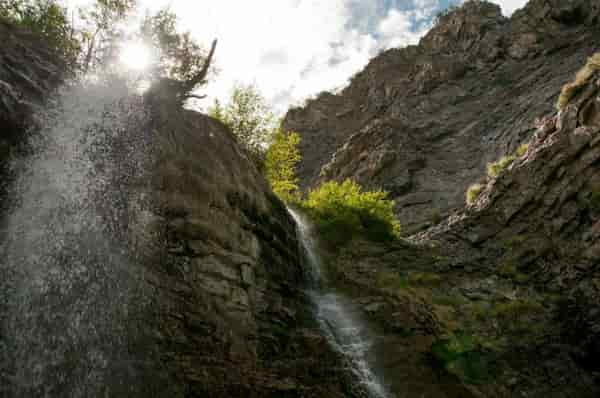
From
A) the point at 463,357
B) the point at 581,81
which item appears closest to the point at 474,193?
the point at 581,81

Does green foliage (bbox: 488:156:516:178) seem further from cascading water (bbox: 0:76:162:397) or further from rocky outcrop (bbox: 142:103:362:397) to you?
cascading water (bbox: 0:76:162:397)

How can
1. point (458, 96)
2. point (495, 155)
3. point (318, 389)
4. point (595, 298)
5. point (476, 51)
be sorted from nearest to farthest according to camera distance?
point (318, 389)
point (595, 298)
point (495, 155)
point (458, 96)
point (476, 51)

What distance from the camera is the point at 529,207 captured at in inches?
580

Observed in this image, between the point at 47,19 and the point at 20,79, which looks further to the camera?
the point at 47,19

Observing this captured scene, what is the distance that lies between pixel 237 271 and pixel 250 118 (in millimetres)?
18620

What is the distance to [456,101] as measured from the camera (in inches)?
1649

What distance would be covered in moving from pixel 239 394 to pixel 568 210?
43.4 ft

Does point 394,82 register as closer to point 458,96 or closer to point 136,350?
point 458,96

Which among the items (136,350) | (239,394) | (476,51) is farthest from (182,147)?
(476,51)

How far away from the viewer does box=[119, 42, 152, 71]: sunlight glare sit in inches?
705

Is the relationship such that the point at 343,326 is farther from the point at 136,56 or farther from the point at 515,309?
the point at 136,56

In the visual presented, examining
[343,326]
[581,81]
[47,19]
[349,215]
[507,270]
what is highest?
[47,19]

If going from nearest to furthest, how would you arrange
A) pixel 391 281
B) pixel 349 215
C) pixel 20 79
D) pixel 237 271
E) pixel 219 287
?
pixel 219 287
pixel 20 79
pixel 237 271
pixel 391 281
pixel 349 215

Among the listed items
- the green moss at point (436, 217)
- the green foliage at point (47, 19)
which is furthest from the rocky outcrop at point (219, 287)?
the green moss at point (436, 217)
